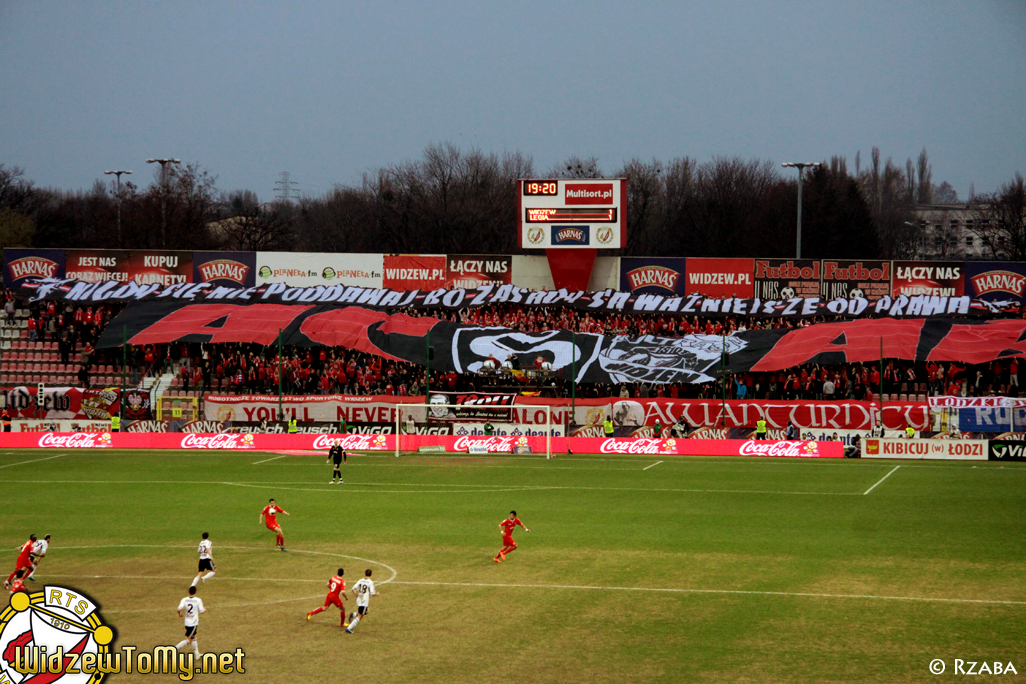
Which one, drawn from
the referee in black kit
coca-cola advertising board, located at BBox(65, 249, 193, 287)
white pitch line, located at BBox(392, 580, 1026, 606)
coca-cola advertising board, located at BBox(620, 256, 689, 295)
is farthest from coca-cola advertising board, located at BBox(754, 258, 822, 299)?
white pitch line, located at BBox(392, 580, 1026, 606)

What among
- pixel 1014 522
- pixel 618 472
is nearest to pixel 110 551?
pixel 618 472

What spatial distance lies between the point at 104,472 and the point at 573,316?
32426 mm

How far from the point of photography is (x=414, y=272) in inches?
2849

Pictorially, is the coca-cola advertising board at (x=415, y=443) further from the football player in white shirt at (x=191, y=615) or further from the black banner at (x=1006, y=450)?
the football player in white shirt at (x=191, y=615)

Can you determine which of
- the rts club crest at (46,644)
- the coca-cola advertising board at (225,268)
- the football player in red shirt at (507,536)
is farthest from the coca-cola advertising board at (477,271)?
the rts club crest at (46,644)

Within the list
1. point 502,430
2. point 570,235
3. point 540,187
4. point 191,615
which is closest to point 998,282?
point 570,235

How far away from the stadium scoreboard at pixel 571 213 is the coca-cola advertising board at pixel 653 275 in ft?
8.25

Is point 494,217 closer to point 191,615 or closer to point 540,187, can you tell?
point 540,187

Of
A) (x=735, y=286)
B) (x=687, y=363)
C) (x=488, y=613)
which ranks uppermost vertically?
(x=735, y=286)

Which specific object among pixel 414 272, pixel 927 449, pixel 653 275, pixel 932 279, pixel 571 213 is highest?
pixel 571 213

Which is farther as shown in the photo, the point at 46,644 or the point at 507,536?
the point at 507,536

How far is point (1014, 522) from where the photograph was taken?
31.4 m

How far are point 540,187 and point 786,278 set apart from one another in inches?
730

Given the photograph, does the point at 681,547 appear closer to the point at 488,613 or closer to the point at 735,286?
the point at 488,613
